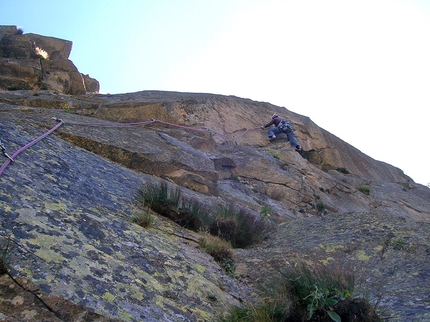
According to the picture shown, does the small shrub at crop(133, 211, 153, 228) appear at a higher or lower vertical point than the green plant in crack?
higher

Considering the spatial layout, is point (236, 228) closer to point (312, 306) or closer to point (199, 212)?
point (199, 212)

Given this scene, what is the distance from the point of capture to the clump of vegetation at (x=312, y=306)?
10.4 ft

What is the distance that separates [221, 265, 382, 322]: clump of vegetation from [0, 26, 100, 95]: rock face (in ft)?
51.6

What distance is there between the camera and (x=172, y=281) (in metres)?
3.67

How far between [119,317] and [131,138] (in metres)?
5.97

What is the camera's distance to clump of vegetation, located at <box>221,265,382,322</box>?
3.18m

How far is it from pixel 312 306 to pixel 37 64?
19.7 metres

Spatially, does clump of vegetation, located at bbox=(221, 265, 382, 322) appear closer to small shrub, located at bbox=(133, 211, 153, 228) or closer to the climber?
small shrub, located at bbox=(133, 211, 153, 228)

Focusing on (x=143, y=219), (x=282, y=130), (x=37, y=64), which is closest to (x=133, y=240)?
(x=143, y=219)

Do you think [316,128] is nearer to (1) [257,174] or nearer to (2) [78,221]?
(1) [257,174]

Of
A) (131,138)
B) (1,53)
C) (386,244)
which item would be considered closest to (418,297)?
(386,244)

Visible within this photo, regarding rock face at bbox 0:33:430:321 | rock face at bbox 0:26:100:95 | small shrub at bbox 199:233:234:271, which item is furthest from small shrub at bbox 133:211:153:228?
rock face at bbox 0:26:100:95

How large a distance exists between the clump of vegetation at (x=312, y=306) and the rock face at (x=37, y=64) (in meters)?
15.7

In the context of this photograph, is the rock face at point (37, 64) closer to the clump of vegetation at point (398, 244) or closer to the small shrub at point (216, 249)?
the small shrub at point (216, 249)
